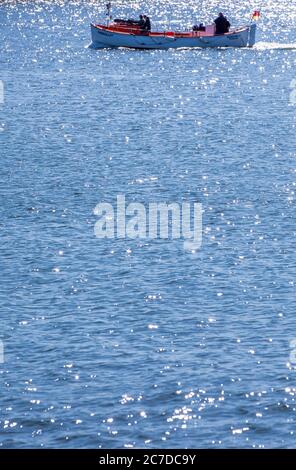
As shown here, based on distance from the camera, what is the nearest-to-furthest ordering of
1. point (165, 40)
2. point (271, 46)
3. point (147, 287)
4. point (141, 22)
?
point (147, 287) → point (141, 22) → point (165, 40) → point (271, 46)

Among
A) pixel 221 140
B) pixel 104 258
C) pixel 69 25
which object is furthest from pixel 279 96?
pixel 69 25

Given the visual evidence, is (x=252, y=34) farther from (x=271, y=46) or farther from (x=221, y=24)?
(x=271, y=46)

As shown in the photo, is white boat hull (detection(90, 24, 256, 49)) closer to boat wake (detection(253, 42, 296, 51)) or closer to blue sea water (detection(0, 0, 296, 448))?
boat wake (detection(253, 42, 296, 51))

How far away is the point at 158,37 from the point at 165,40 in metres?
0.95

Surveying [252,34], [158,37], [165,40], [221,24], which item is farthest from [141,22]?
[252,34]

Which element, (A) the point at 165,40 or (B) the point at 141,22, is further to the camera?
(A) the point at 165,40

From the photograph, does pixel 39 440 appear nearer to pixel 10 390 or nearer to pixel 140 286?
pixel 10 390

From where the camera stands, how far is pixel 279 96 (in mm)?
112375

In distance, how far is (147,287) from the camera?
4956 cm

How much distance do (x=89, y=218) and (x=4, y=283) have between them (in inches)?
467

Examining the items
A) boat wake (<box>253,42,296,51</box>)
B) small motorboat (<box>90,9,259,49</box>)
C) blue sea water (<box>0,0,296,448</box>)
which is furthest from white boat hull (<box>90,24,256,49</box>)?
blue sea water (<box>0,0,296,448</box>)

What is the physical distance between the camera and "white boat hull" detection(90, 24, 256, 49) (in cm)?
14100

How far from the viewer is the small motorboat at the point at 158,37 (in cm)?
14088

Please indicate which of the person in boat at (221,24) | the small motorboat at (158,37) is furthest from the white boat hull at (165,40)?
the person in boat at (221,24)
